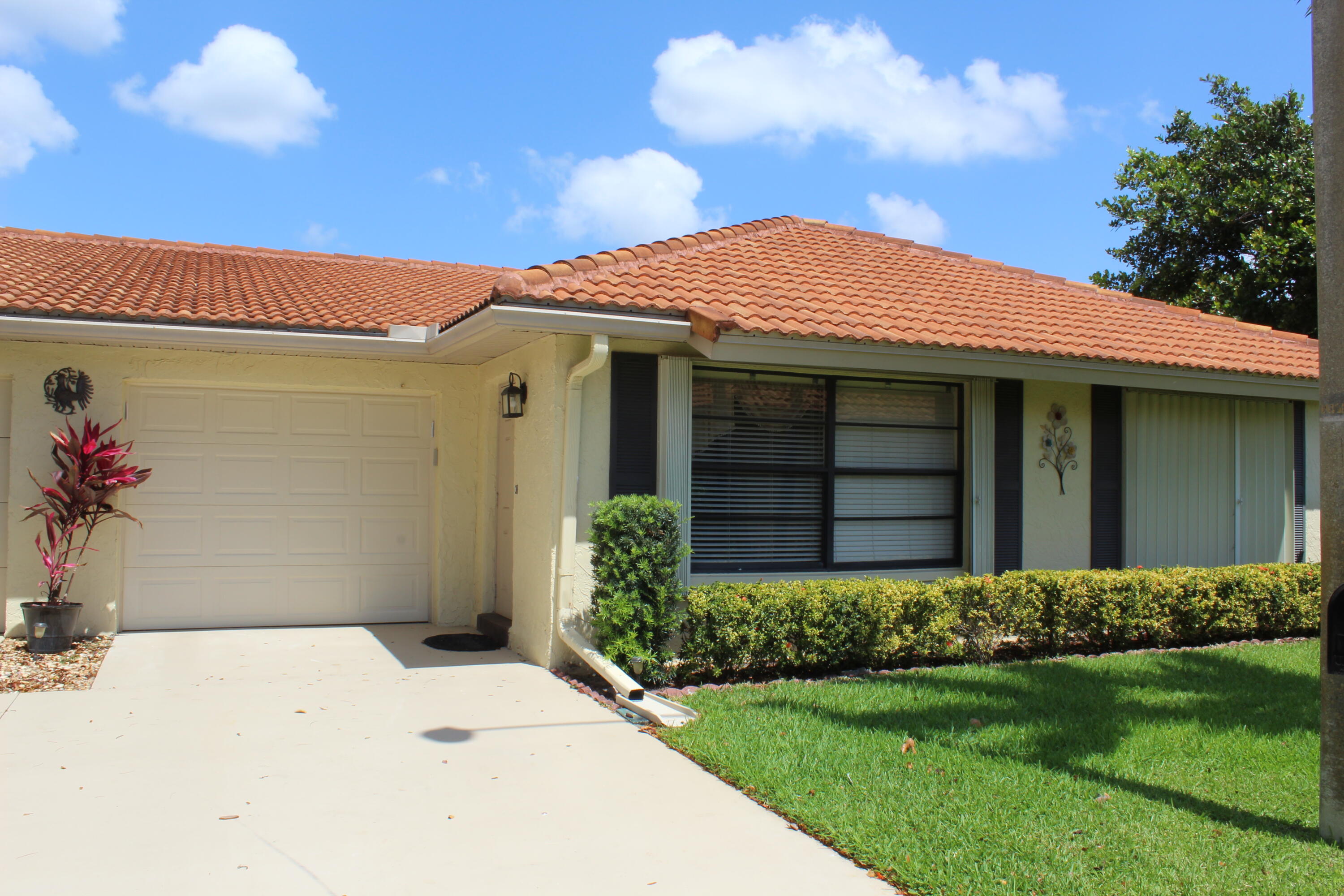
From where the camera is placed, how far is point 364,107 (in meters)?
12.4

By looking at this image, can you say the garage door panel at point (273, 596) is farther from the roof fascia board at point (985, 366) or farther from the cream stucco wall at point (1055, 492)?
the cream stucco wall at point (1055, 492)

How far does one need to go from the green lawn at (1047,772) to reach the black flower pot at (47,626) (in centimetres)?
536

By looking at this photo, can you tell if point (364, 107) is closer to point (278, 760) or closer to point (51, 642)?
point (51, 642)

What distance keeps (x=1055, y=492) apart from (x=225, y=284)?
8.84m

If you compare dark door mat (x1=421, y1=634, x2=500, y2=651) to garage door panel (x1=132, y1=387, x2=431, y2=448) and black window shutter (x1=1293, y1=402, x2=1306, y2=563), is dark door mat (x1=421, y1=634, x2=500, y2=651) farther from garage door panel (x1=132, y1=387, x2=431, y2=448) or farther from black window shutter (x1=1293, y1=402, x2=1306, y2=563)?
black window shutter (x1=1293, y1=402, x2=1306, y2=563)

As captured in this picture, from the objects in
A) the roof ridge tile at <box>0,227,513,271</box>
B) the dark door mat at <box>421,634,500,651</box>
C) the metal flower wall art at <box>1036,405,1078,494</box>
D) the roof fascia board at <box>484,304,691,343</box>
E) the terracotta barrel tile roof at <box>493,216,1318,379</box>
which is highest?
the roof ridge tile at <box>0,227,513,271</box>

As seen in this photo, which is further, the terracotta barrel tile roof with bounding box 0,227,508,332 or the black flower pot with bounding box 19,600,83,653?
the terracotta barrel tile roof with bounding box 0,227,508,332

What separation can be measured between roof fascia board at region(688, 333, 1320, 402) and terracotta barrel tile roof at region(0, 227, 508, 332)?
2.18m

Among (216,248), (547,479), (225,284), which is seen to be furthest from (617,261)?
(216,248)

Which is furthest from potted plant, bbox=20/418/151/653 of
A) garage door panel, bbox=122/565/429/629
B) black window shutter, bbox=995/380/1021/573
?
black window shutter, bbox=995/380/1021/573

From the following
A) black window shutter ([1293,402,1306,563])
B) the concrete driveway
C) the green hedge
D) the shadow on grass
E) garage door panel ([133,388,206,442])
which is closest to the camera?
the concrete driveway

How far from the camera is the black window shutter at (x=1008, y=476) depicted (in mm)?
8555

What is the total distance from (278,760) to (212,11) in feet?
25.9

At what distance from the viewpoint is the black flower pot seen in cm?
761
